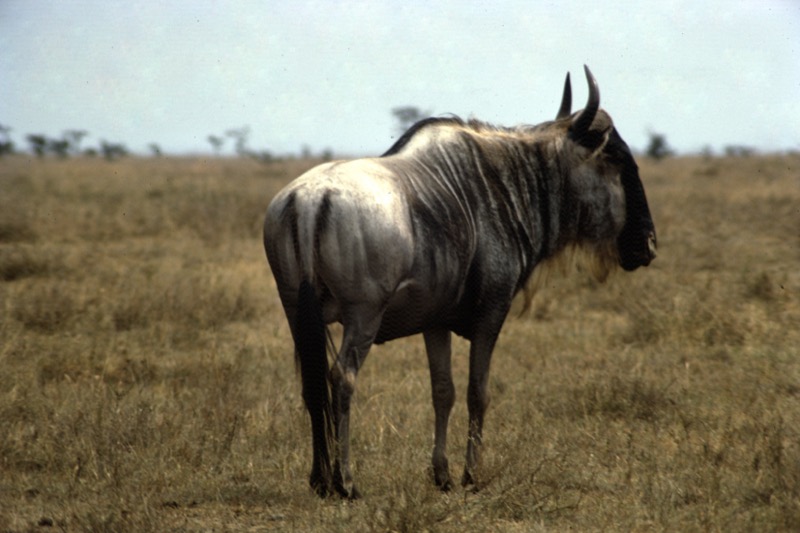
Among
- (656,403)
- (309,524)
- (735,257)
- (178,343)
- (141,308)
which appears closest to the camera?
(309,524)

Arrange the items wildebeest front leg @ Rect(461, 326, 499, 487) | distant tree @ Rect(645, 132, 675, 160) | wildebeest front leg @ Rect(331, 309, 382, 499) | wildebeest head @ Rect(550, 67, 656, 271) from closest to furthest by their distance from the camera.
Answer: wildebeest front leg @ Rect(331, 309, 382, 499), wildebeest front leg @ Rect(461, 326, 499, 487), wildebeest head @ Rect(550, 67, 656, 271), distant tree @ Rect(645, 132, 675, 160)

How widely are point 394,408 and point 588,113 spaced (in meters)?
2.10

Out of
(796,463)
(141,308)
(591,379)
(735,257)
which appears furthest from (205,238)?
(796,463)

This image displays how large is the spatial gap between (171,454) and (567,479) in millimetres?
1852

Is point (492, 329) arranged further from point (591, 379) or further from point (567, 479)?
point (591, 379)

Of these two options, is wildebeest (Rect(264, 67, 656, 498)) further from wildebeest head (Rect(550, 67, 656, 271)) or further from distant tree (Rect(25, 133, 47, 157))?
distant tree (Rect(25, 133, 47, 157))

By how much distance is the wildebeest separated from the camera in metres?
4.19

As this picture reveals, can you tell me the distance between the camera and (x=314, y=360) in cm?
416

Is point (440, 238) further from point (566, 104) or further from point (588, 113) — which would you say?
point (566, 104)

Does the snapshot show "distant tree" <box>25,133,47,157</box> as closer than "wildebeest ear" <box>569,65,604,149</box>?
No

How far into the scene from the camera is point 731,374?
7.02 meters

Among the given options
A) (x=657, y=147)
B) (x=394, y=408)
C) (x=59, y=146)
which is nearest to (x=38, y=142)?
(x=59, y=146)

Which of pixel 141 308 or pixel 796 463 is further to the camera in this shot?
pixel 141 308

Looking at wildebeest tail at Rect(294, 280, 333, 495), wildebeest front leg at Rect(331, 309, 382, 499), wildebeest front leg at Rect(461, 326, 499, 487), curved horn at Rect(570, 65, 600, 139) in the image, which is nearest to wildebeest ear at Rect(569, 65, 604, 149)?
curved horn at Rect(570, 65, 600, 139)
